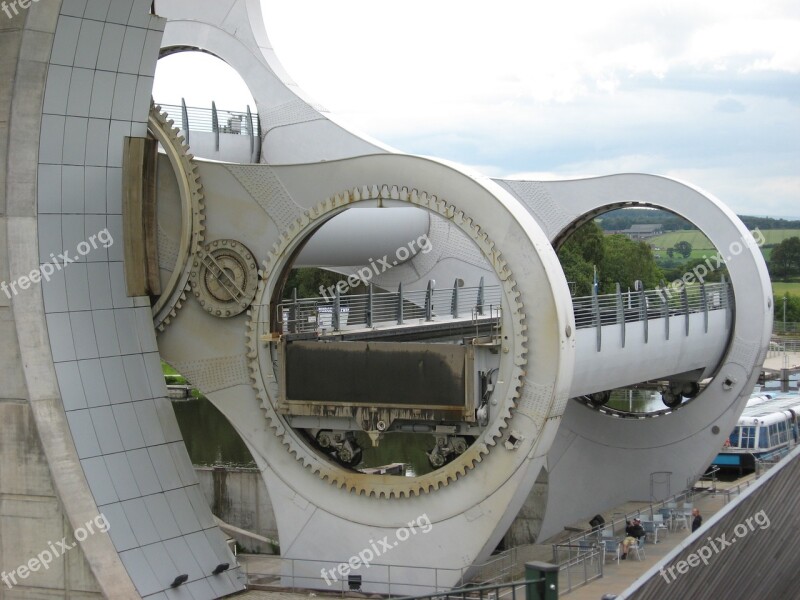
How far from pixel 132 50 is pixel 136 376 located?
497 cm

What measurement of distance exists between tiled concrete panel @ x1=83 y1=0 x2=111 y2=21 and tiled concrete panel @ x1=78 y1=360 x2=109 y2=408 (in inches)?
198

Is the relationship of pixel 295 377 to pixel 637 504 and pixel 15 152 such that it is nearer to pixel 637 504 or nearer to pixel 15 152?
pixel 15 152

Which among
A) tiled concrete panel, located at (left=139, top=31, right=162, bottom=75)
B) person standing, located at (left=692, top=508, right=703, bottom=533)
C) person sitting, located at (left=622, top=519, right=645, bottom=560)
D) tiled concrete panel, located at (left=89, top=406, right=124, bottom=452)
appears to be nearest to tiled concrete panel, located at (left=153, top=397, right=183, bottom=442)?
tiled concrete panel, located at (left=89, top=406, right=124, bottom=452)

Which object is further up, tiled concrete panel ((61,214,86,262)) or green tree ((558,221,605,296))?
green tree ((558,221,605,296))

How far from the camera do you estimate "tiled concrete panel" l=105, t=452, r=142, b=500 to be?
61.3ft

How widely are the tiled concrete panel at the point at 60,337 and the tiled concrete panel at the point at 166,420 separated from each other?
6.06 feet

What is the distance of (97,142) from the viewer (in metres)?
19.3

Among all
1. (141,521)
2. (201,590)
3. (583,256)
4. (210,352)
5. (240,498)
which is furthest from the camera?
(583,256)

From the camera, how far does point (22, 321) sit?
18.3m

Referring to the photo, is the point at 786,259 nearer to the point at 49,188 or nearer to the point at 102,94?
the point at 102,94

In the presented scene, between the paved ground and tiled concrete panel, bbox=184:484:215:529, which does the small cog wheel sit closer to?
tiled concrete panel, bbox=184:484:215:529

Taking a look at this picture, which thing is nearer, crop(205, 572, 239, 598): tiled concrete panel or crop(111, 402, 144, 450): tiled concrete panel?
crop(111, 402, 144, 450): tiled concrete panel

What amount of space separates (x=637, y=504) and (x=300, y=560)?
360 inches

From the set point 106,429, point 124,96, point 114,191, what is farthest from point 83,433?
point 124,96
